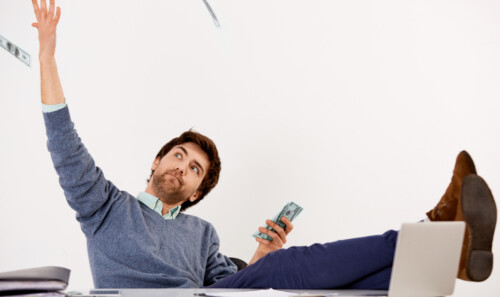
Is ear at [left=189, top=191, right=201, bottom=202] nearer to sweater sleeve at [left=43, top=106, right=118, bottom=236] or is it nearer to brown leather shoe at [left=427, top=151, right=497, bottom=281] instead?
sweater sleeve at [left=43, top=106, right=118, bottom=236]

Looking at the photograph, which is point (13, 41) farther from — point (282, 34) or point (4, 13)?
point (282, 34)

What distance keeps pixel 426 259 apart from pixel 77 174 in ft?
4.26

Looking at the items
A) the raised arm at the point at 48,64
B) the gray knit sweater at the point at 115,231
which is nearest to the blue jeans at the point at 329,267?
the gray knit sweater at the point at 115,231

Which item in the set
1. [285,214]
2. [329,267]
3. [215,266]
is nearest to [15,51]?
[215,266]

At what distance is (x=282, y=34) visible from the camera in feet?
11.6

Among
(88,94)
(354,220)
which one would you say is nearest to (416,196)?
(354,220)

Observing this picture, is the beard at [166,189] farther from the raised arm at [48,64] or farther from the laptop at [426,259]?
the laptop at [426,259]

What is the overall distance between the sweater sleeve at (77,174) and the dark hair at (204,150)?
53 cm

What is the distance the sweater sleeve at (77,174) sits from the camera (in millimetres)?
2047

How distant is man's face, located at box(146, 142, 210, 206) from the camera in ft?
8.51

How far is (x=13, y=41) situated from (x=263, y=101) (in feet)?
4.76

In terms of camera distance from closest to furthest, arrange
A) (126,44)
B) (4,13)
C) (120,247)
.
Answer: (120,247)
(4,13)
(126,44)

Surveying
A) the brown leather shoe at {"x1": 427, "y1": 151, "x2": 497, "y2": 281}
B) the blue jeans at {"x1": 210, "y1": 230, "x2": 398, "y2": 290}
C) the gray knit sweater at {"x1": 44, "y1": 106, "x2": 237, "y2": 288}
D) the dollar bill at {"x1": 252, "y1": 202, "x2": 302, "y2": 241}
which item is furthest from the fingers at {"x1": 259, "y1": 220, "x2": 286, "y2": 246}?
the brown leather shoe at {"x1": 427, "y1": 151, "x2": 497, "y2": 281}

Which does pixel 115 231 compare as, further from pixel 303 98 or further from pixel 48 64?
pixel 303 98
